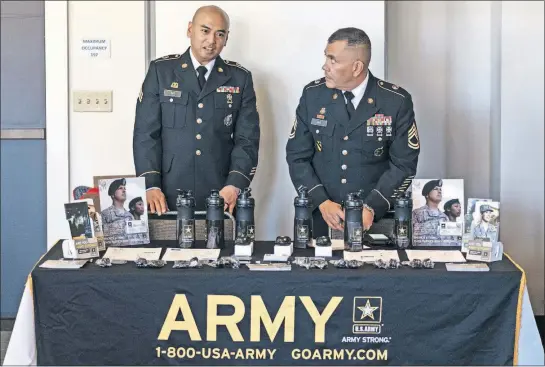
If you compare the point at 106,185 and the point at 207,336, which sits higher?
the point at 106,185

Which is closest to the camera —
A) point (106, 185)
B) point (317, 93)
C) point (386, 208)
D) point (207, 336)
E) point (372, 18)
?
point (207, 336)

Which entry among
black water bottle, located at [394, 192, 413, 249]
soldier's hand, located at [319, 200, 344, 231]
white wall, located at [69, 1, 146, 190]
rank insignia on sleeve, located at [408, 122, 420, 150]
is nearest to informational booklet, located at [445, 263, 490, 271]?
black water bottle, located at [394, 192, 413, 249]

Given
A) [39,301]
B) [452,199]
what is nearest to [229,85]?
[452,199]

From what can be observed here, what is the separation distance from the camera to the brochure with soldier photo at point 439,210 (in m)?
2.94

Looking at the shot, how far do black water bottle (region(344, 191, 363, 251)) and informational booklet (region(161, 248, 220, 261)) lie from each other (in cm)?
49

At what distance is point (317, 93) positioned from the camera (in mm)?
3635

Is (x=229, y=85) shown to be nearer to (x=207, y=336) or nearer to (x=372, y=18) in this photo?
(x=372, y=18)

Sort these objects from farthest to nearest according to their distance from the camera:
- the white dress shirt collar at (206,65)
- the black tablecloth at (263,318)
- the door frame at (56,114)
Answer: the door frame at (56,114) → the white dress shirt collar at (206,65) → the black tablecloth at (263,318)

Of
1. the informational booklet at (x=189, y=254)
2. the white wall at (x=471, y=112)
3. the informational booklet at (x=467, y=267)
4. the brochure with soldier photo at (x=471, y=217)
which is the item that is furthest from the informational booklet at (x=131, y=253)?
the white wall at (x=471, y=112)

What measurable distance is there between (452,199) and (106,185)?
131cm

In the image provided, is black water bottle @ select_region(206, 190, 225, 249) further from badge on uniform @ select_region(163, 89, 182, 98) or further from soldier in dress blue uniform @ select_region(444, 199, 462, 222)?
badge on uniform @ select_region(163, 89, 182, 98)

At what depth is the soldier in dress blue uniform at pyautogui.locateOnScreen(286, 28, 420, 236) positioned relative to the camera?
11.3ft

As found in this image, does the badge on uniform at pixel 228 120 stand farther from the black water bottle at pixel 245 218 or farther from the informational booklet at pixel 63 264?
the informational booklet at pixel 63 264

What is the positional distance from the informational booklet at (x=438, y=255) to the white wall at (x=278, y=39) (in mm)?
1717
